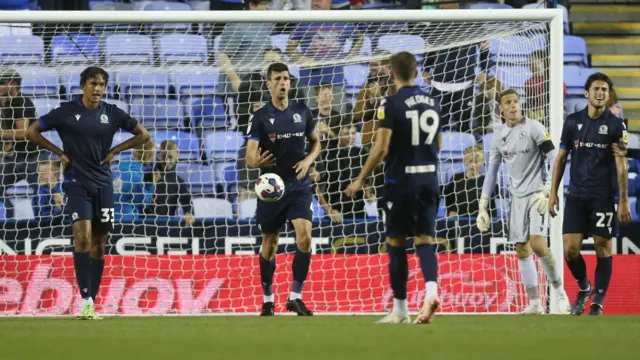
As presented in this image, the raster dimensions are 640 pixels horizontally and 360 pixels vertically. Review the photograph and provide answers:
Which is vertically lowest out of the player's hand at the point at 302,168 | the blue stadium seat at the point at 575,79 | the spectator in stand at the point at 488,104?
the player's hand at the point at 302,168

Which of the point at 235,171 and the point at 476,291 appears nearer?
the point at 476,291

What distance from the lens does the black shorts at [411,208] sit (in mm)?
7520

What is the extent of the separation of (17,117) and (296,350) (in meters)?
7.44

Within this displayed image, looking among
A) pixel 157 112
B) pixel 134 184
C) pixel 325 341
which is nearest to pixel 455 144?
pixel 157 112

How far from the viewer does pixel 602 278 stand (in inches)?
372

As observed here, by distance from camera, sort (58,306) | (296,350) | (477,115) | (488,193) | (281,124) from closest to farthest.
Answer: (296,350), (281,124), (488,193), (58,306), (477,115)

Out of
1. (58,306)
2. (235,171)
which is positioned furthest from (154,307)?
(235,171)

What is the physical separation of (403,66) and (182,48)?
5.70 m

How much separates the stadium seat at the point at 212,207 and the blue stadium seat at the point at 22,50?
7.11ft

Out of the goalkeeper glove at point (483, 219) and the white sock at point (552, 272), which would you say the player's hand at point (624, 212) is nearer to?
the white sock at point (552, 272)

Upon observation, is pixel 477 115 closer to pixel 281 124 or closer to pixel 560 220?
pixel 560 220

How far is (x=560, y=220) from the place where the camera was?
10.5 m

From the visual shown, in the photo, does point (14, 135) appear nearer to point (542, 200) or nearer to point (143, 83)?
point (143, 83)

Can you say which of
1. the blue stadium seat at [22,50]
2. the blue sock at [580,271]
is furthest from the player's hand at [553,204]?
the blue stadium seat at [22,50]
